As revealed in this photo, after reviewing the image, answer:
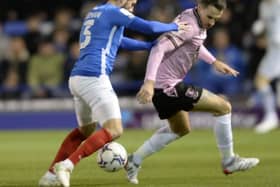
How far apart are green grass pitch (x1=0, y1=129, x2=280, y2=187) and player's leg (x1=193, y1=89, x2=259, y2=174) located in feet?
0.39

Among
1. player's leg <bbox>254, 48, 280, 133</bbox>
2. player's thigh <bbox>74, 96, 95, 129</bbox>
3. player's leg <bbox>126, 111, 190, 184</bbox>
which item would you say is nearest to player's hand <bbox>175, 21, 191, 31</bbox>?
player's leg <bbox>126, 111, 190, 184</bbox>

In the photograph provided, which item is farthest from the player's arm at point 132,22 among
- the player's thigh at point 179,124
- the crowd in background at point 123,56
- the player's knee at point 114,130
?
the crowd in background at point 123,56

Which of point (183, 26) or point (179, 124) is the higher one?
point (183, 26)

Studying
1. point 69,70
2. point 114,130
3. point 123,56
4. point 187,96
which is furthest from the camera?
point 123,56

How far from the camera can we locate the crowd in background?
1742cm

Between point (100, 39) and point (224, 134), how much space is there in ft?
5.37

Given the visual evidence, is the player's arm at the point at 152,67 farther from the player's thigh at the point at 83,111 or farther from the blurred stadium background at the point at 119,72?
the blurred stadium background at the point at 119,72

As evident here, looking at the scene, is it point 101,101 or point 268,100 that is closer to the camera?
point 101,101

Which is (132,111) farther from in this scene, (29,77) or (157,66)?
(157,66)

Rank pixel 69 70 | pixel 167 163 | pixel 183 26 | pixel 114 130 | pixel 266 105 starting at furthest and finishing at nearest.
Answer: pixel 69 70, pixel 266 105, pixel 167 163, pixel 183 26, pixel 114 130

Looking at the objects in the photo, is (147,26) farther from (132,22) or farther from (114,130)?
(114,130)

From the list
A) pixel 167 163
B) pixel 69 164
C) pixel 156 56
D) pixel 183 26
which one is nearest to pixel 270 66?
pixel 167 163

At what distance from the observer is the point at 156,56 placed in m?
8.27

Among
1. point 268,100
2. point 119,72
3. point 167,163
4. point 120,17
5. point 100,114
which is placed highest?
point 120,17
